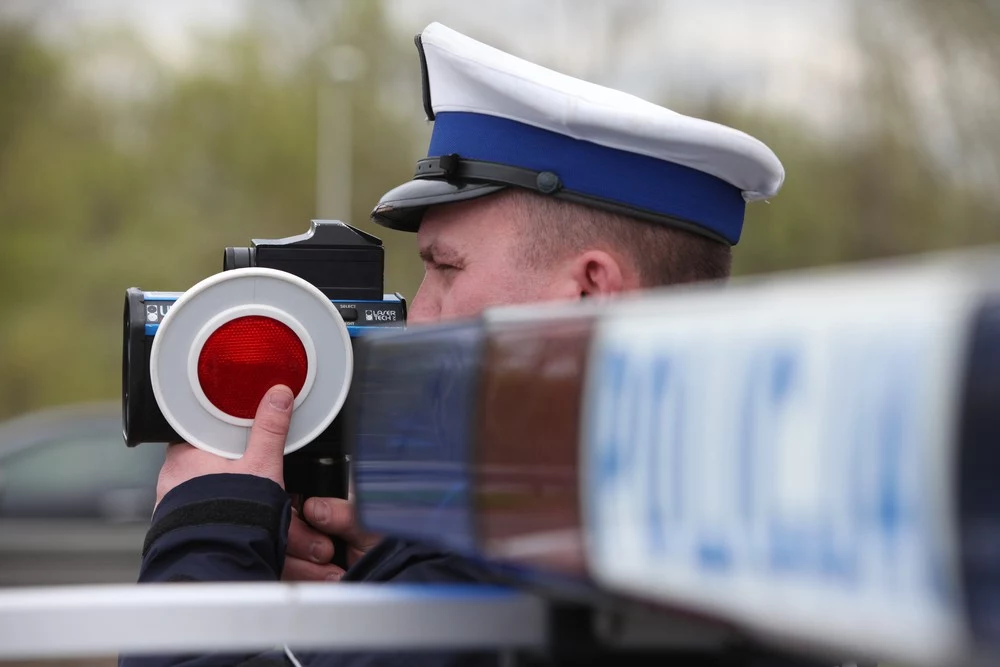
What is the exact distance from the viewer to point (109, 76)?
94.2 ft

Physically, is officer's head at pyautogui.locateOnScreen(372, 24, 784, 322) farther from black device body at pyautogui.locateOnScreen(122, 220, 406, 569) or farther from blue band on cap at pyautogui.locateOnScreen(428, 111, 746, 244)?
black device body at pyautogui.locateOnScreen(122, 220, 406, 569)

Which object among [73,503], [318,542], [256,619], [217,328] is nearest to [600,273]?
[318,542]

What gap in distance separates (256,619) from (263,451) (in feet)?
2.20

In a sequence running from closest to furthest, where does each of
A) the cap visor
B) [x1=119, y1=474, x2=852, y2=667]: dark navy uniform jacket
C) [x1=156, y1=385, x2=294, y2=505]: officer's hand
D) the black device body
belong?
1. [x1=119, y1=474, x2=852, y2=667]: dark navy uniform jacket
2. [x1=156, y1=385, x2=294, y2=505]: officer's hand
3. the black device body
4. the cap visor

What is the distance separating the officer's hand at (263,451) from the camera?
158 centimetres

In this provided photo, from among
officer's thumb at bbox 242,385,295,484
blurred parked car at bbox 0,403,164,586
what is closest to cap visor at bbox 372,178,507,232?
officer's thumb at bbox 242,385,295,484

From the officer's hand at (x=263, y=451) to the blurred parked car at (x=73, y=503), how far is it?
9029mm

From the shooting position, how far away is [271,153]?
29969mm

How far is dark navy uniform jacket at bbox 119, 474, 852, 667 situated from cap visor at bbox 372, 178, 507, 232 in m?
0.65

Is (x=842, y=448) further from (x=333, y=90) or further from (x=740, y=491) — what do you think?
(x=333, y=90)

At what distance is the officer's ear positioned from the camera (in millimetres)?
2016

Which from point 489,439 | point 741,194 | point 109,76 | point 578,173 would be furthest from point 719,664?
point 109,76

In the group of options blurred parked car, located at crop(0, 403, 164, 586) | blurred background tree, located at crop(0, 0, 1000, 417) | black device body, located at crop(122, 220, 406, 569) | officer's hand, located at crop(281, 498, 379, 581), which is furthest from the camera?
blurred background tree, located at crop(0, 0, 1000, 417)

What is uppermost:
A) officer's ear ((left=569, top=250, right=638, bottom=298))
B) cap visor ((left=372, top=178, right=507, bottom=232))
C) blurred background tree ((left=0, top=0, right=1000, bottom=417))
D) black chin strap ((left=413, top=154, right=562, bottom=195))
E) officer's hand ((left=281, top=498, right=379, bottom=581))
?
blurred background tree ((left=0, top=0, right=1000, bottom=417))
